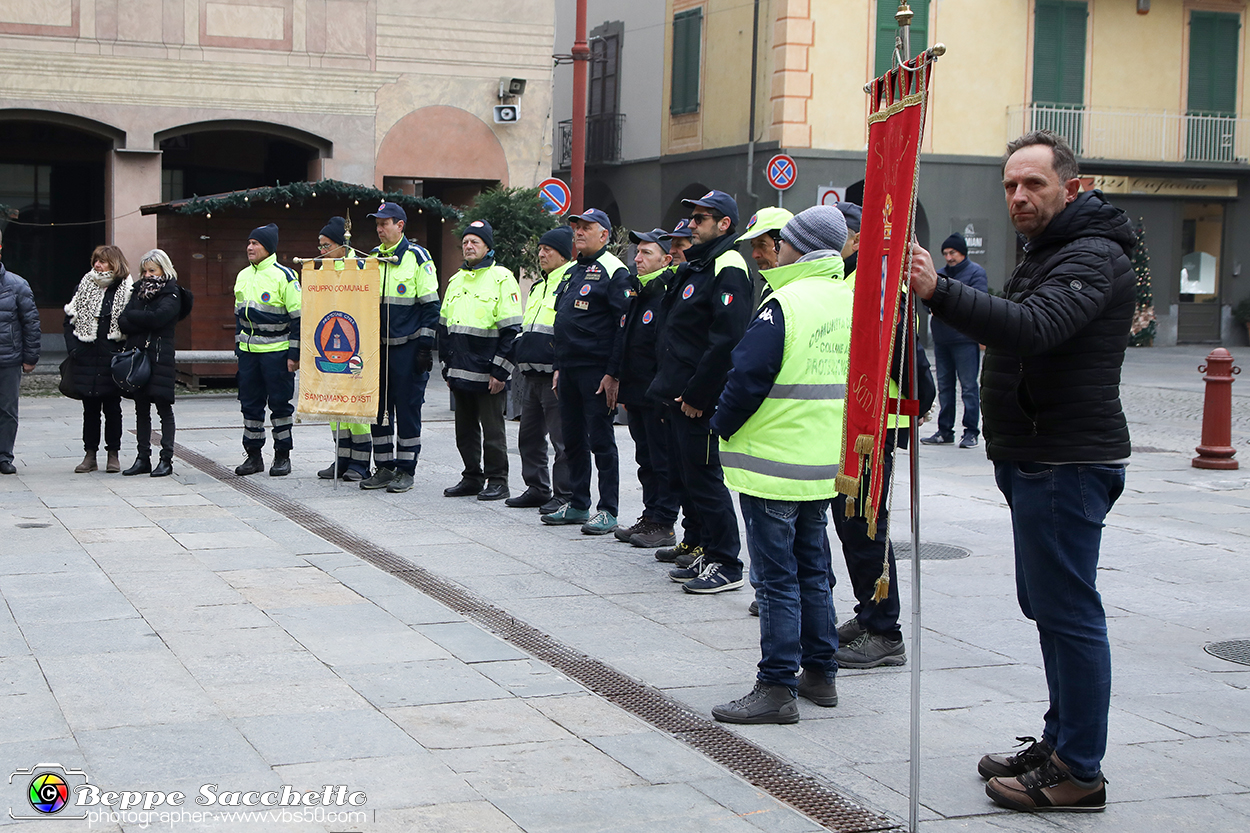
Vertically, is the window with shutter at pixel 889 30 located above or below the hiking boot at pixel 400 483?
above

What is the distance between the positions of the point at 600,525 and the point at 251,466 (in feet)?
12.7

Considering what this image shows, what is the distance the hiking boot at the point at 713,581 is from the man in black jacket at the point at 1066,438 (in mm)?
3046

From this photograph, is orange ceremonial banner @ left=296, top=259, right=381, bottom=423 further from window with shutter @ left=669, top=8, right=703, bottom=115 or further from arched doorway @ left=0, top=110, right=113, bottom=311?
window with shutter @ left=669, top=8, right=703, bottom=115

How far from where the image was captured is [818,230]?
5.32 m

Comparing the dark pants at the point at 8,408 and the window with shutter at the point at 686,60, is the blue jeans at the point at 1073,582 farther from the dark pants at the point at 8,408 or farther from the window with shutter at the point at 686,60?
the window with shutter at the point at 686,60

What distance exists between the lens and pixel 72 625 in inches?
249

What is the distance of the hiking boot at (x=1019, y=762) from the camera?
449 centimetres

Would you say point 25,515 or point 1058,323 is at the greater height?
point 1058,323

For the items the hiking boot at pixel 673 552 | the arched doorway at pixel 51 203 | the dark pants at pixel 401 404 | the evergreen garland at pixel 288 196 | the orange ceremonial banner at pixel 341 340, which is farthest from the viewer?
the arched doorway at pixel 51 203

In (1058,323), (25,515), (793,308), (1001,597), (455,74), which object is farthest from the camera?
(455,74)

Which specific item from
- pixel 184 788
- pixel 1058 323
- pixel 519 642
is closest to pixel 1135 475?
pixel 519 642

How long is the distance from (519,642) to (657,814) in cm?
214

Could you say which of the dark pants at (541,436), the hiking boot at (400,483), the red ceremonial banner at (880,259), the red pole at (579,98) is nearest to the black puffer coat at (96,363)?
the hiking boot at (400,483)

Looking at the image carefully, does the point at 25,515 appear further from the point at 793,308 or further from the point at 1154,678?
the point at 1154,678
